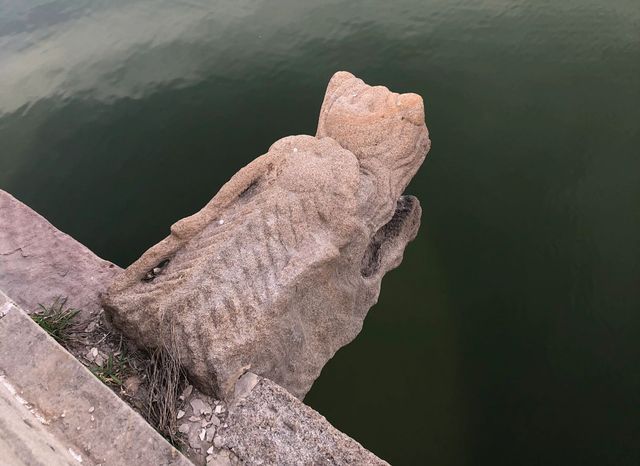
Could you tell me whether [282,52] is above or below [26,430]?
below

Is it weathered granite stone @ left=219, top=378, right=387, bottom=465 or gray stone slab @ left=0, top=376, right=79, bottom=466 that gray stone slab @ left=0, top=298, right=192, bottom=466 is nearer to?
gray stone slab @ left=0, top=376, right=79, bottom=466

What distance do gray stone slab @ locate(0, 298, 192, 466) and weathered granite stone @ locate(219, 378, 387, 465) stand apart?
40 cm

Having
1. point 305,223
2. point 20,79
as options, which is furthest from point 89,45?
point 305,223

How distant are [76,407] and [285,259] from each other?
1487 mm

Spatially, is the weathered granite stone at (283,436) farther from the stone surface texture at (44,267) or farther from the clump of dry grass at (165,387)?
the stone surface texture at (44,267)

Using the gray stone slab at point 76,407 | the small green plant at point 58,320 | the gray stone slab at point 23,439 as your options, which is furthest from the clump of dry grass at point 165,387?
the small green plant at point 58,320

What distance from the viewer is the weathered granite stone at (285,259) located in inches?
121

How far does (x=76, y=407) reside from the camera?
2564 mm

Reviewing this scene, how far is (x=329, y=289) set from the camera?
3.74 metres

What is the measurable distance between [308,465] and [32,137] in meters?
6.47

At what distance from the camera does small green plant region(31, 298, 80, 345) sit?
10.7ft

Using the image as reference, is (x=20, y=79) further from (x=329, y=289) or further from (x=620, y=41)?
(x=620, y=41)

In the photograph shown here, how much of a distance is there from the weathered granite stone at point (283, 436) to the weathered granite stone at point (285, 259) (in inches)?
8.2

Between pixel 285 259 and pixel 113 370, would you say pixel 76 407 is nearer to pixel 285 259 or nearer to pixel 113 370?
pixel 113 370
